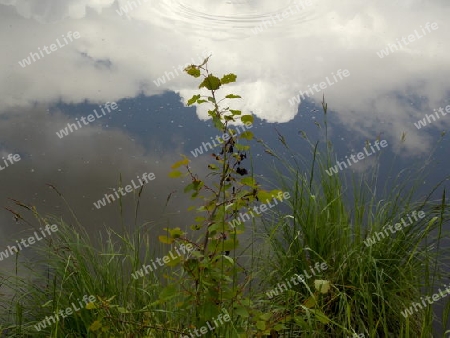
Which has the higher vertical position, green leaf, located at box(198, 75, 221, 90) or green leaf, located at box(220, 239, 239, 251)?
green leaf, located at box(198, 75, 221, 90)

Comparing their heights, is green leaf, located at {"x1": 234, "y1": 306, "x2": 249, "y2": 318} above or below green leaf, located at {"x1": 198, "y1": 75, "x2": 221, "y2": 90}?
below

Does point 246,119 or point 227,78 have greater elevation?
point 227,78

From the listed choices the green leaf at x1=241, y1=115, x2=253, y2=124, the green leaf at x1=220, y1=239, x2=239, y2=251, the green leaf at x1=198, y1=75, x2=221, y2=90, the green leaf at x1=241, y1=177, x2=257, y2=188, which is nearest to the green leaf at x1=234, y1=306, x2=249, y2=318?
the green leaf at x1=220, y1=239, x2=239, y2=251

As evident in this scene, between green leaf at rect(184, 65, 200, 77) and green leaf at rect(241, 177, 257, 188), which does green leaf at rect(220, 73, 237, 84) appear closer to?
green leaf at rect(184, 65, 200, 77)

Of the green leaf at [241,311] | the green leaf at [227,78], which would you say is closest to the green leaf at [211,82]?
the green leaf at [227,78]

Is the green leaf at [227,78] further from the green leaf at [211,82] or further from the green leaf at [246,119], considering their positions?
the green leaf at [246,119]

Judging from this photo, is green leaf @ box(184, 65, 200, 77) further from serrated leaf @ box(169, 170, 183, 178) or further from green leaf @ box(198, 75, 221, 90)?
serrated leaf @ box(169, 170, 183, 178)

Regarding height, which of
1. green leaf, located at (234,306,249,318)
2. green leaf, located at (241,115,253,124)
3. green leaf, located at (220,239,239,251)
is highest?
green leaf, located at (241,115,253,124)

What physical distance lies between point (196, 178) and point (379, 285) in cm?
124

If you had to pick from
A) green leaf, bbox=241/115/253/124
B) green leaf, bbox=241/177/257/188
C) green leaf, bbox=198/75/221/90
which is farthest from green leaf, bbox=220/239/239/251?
green leaf, bbox=198/75/221/90

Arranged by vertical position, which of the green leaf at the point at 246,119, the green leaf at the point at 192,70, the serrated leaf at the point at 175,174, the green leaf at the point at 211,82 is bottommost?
the serrated leaf at the point at 175,174

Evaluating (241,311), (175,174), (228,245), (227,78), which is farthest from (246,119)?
(241,311)

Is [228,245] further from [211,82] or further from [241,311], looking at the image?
[211,82]

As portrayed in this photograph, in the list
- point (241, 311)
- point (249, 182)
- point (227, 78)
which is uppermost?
point (227, 78)
